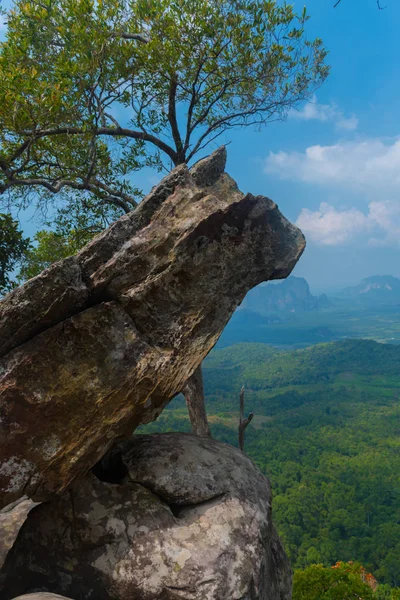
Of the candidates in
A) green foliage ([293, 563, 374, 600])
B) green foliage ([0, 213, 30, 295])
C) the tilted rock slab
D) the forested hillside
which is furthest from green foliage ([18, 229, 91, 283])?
the forested hillside

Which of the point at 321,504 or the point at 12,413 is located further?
the point at 321,504

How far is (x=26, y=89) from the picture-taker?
1005cm

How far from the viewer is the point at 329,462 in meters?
101

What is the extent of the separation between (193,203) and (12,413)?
5197mm

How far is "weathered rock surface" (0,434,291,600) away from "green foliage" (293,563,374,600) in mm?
14318

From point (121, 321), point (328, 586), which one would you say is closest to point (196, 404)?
point (121, 321)

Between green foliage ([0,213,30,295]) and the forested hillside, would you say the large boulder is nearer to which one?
green foliage ([0,213,30,295])

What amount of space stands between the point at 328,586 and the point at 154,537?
18.4m

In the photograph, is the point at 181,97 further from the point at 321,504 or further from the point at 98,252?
the point at 321,504

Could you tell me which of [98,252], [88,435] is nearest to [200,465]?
[88,435]

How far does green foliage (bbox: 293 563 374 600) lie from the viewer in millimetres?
18969

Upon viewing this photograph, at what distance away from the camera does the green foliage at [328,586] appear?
62.2 feet

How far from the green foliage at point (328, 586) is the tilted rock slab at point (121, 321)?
17.8 metres

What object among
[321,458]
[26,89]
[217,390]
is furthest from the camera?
[217,390]
